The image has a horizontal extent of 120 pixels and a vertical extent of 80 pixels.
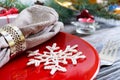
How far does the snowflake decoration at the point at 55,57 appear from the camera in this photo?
1.10 ft

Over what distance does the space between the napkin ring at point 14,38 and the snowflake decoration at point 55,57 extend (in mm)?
24

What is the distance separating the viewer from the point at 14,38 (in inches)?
13.6

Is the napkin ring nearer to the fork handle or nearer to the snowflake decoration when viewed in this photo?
the snowflake decoration

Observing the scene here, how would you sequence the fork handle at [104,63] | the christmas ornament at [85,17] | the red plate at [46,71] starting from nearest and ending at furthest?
1. the red plate at [46,71]
2. the fork handle at [104,63]
3. the christmas ornament at [85,17]

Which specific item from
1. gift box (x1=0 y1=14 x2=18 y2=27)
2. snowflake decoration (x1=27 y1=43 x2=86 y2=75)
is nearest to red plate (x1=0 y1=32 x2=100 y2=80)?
snowflake decoration (x1=27 y1=43 x2=86 y2=75)

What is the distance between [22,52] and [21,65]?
33 mm

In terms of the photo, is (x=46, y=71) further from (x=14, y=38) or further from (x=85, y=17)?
(x=85, y=17)

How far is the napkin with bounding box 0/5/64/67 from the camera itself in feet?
1.11

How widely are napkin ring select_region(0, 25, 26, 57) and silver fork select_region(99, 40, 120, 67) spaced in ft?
0.61

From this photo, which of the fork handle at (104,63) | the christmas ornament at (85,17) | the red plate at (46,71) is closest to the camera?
the red plate at (46,71)

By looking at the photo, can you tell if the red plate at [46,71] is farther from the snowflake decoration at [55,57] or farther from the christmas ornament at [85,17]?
the christmas ornament at [85,17]

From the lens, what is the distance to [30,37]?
392mm

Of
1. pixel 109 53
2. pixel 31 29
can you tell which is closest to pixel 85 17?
pixel 109 53

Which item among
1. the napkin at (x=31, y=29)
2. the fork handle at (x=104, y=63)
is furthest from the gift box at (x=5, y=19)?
the fork handle at (x=104, y=63)
